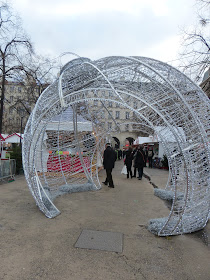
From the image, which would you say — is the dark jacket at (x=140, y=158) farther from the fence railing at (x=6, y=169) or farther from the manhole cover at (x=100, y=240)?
the manhole cover at (x=100, y=240)

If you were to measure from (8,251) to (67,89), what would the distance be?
3177 millimetres

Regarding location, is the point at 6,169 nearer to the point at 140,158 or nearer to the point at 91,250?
the point at 140,158

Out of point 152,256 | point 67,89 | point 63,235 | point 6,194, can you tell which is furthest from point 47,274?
point 6,194

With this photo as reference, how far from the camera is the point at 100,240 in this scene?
3.73m

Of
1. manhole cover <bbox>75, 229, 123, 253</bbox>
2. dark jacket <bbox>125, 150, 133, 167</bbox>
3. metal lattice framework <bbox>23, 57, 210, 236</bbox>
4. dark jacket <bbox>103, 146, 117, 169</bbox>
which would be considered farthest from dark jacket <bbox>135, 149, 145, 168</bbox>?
manhole cover <bbox>75, 229, 123, 253</bbox>

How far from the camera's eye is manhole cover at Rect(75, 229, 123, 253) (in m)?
3.46

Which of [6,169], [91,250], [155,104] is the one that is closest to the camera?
[91,250]

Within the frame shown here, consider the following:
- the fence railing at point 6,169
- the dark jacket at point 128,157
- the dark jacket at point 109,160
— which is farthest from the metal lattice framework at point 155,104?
the dark jacket at point 128,157

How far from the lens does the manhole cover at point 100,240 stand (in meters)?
3.46

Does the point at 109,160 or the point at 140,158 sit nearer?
the point at 109,160

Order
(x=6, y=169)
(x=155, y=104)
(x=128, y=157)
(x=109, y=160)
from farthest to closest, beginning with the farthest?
(x=128, y=157), (x=6, y=169), (x=109, y=160), (x=155, y=104)

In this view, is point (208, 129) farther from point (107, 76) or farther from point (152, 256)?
point (152, 256)

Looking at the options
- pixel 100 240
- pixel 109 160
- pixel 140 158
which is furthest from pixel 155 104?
pixel 140 158

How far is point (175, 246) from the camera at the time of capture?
3.60 m
